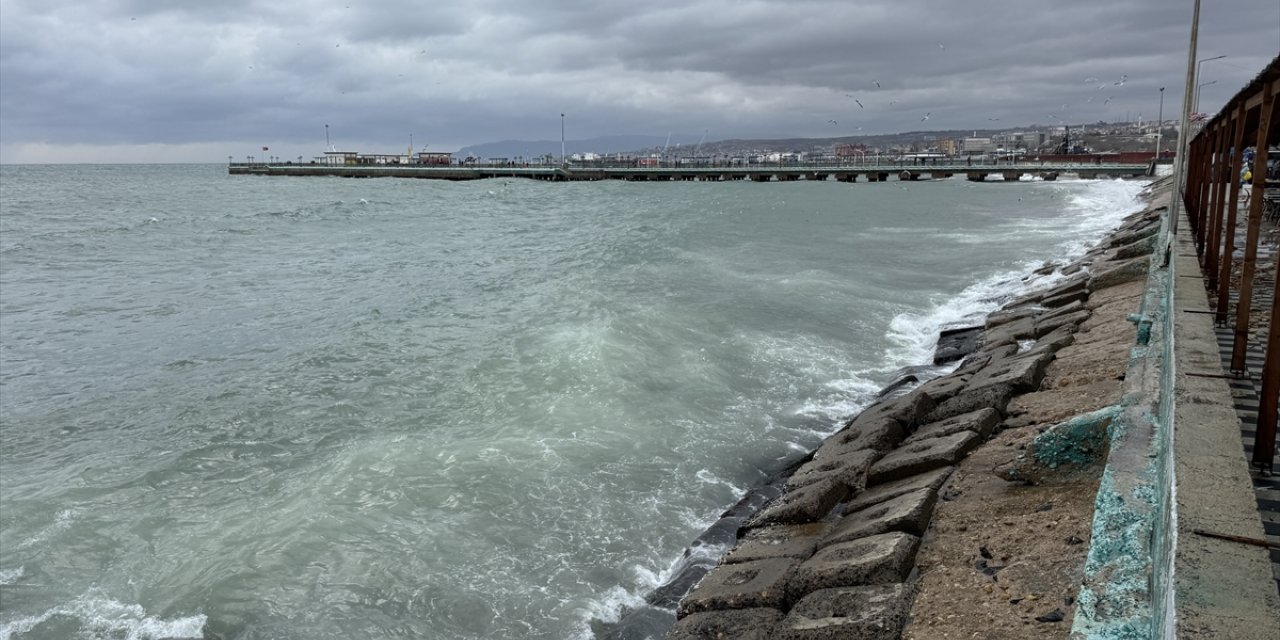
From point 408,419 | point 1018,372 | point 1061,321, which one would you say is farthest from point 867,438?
point 408,419

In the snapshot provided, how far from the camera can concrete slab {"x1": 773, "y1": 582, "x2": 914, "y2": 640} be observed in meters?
4.63

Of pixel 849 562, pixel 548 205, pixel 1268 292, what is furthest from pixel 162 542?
pixel 548 205

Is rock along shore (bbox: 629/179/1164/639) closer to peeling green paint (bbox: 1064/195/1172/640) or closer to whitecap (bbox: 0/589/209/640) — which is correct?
peeling green paint (bbox: 1064/195/1172/640)

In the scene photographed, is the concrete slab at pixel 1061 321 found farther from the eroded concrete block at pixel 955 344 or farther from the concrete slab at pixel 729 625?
the concrete slab at pixel 729 625

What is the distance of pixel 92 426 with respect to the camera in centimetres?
1144

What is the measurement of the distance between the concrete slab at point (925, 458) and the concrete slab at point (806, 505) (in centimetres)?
33

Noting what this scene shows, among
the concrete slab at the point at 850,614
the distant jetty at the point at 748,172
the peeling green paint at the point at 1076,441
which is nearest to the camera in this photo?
the concrete slab at the point at 850,614

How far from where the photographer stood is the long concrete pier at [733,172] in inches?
3570

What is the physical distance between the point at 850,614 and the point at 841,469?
3.11 metres

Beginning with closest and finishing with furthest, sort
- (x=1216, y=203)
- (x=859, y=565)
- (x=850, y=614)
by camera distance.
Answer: (x=850, y=614) < (x=859, y=565) < (x=1216, y=203)

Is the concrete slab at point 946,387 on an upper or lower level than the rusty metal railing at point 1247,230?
lower

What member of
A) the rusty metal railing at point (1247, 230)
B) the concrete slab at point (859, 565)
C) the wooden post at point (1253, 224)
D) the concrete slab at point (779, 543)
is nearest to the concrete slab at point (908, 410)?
the concrete slab at point (779, 543)

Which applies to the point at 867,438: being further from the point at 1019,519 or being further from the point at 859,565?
the point at 859,565

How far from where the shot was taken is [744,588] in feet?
19.1
